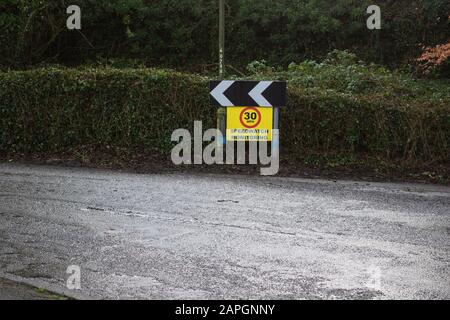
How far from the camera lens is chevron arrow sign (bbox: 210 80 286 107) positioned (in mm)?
14016

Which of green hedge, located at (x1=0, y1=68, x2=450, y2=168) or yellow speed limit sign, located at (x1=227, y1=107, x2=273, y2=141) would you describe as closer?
green hedge, located at (x1=0, y1=68, x2=450, y2=168)

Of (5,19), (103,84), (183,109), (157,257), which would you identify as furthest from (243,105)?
(5,19)

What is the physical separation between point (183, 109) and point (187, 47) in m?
12.6

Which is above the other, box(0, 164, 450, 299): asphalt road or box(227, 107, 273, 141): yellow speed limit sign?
box(227, 107, 273, 141): yellow speed limit sign

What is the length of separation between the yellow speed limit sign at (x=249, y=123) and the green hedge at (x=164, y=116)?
0.53 m

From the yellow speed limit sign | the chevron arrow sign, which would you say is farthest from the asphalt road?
the chevron arrow sign

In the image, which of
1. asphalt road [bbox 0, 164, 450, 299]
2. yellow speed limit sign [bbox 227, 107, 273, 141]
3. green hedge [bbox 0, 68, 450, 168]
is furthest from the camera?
yellow speed limit sign [bbox 227, 107, 273, 141]

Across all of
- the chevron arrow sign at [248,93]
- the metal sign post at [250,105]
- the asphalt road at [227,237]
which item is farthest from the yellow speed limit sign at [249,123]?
the asphalt road at [227,237]

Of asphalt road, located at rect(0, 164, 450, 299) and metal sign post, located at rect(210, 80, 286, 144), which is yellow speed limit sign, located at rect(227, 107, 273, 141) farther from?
asphalt road, located at rect(0, 164, 450, 299)

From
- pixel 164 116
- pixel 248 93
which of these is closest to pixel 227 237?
pixel 248 93

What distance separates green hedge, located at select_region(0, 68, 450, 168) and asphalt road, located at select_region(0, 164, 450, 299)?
6.53ft

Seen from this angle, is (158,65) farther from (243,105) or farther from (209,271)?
(209,271)

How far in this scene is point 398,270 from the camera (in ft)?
23.4
